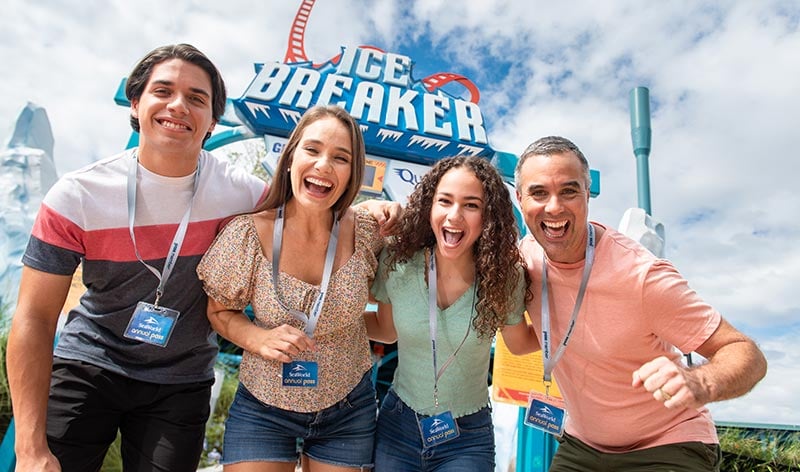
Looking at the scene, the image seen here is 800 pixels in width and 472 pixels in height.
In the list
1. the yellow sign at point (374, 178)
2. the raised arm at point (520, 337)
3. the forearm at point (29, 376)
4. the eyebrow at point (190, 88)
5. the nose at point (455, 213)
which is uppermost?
the yellow sign at point (374, 178)

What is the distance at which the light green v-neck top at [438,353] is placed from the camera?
2164mm

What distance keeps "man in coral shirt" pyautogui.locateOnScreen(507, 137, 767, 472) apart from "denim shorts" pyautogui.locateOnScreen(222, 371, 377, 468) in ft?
3.14

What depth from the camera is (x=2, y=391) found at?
5.31 metres

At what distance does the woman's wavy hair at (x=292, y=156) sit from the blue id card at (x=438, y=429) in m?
1.00

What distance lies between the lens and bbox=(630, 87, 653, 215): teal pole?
6.68 m

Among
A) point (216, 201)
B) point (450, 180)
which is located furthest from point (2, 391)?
point (450, 180)

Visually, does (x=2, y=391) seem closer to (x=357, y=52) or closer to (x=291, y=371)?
Answer: (x=291, y=371)

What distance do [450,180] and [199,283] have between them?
4.05 ft

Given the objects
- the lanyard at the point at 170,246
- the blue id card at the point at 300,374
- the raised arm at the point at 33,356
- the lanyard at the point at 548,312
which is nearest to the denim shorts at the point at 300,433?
the blue id card at the point at 300,374

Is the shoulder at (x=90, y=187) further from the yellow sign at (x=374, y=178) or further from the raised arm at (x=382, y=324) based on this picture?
the yellow sign at (x=374, y=178)

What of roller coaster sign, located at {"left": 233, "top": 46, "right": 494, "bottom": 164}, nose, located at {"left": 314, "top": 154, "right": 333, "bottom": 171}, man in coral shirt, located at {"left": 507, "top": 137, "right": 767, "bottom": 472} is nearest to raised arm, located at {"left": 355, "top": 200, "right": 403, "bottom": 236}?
nose, located at {"left": 314, "top": 154, "right": 333, "bottom": 171}

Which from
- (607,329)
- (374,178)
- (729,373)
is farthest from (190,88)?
(374,178)

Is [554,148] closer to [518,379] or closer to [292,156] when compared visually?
[292,156]

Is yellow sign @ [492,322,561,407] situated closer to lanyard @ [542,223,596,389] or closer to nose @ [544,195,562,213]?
lanyard @ [542,223,596,389]
